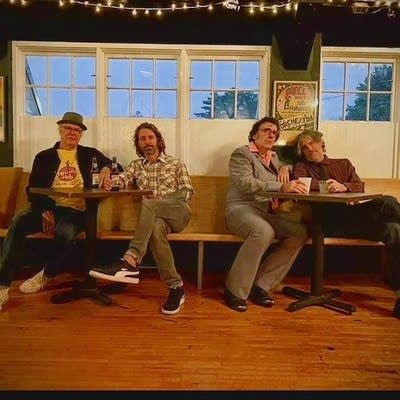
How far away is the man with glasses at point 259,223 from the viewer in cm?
305

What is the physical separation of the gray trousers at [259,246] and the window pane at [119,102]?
1.65m

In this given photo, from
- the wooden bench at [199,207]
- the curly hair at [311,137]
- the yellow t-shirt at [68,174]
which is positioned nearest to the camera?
the yellow t-shirt at [68,174]

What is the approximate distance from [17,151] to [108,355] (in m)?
2.65

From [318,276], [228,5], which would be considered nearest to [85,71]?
[228,5]

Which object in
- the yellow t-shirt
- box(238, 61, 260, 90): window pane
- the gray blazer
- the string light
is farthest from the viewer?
box(238, 61, 260, 90): window pane

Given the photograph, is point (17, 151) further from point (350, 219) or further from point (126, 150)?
point (350, 219)

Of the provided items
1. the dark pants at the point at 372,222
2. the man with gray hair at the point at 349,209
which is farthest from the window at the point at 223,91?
the dark pants at the point at 372,222

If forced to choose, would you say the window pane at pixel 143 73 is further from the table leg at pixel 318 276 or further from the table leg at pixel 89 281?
the table leg at pixel 318 276

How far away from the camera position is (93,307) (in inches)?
117

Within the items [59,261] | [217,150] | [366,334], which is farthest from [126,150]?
[366,334]

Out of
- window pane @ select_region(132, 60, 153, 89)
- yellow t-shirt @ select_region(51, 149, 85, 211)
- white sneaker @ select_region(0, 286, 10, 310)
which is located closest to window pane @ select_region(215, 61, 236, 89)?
window pane @ select_region(132, 60, 153, 89)

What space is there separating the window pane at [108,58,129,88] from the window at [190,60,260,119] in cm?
66

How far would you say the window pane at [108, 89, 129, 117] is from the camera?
423cm

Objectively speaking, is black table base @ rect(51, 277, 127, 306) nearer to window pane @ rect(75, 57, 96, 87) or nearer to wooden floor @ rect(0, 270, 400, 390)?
wooden floor @ rect(0, 270, 400, 390)
